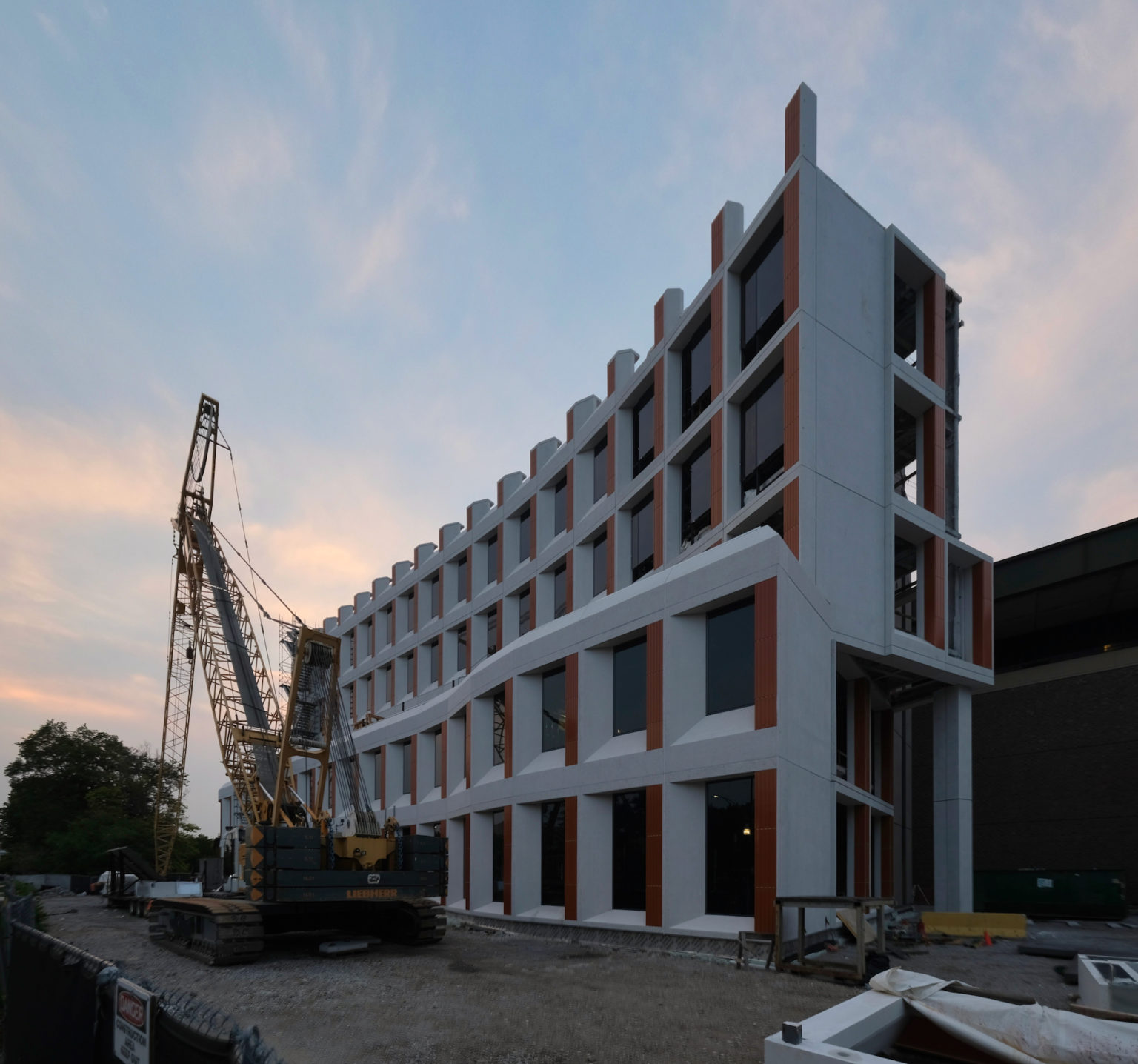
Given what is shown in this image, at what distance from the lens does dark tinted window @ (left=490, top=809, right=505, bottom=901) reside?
31.0 metres

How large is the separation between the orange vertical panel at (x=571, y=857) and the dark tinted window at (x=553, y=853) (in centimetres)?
109

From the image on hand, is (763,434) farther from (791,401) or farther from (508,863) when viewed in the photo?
(508,863)

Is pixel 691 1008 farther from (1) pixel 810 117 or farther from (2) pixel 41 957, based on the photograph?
(1) pixel 810 117

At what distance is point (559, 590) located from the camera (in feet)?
131

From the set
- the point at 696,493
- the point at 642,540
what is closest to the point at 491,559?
the point at 642,540

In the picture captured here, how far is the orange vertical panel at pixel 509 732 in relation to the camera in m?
29.5

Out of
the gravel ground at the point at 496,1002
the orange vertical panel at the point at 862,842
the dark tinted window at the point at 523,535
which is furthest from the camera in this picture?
the dark tinted window at the point at 523,535

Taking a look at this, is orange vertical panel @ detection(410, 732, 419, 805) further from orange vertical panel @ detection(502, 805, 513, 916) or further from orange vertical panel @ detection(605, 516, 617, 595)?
orange vertical panel @ detection(605, 516, 617, 595)

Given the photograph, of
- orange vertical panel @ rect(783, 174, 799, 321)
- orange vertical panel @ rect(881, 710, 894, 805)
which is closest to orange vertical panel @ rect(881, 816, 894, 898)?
orange vertical panel @ rect(881, 710, 894, 805)

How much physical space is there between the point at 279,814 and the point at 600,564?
15.2 metres

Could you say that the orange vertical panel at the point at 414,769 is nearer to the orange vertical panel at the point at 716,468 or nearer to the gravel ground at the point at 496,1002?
the gravel ground at the point at 496,1002

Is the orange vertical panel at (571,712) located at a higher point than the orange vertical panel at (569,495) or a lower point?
lower

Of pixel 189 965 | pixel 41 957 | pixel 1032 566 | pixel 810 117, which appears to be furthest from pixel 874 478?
pixel 41 957

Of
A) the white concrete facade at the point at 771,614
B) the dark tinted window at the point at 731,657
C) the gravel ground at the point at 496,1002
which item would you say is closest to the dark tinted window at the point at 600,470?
the white concrete facade at the point at 771,614
